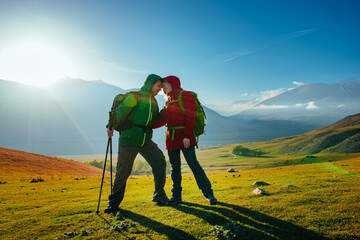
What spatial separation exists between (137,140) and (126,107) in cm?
121

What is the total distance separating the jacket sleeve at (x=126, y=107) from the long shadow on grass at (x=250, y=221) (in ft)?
12.0

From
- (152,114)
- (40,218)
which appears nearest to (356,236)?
(152,114)

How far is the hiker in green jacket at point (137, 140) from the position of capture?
6.62 metres

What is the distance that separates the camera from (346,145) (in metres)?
133

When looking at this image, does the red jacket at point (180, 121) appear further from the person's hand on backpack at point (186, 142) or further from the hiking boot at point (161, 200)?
the hiking boot at point (161, 200)

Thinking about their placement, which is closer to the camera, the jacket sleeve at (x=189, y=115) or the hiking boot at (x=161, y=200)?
the jacket sleeve at (x=189, y=115)

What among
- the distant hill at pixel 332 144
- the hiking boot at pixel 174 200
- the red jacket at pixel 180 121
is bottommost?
the distant hill at pixel 332 144

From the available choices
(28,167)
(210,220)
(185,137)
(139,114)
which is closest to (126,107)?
(139,114)

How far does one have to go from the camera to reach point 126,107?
21.7ft

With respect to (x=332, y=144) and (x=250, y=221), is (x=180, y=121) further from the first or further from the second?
(x=332, y=144)

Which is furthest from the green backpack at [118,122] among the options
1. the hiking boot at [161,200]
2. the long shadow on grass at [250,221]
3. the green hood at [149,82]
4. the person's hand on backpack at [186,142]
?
the long shadow on grass at [250,221]

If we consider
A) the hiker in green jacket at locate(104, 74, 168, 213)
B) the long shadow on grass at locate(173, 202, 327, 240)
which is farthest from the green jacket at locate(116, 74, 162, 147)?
the long shadow on grass at locate(173, 202, 327, 240)

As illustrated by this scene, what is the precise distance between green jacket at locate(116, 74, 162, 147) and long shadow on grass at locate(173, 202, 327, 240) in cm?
277

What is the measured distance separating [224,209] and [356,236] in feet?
10.2
